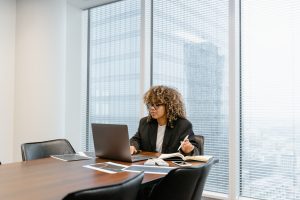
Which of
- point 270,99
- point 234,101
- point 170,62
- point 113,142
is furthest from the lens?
point 170,62

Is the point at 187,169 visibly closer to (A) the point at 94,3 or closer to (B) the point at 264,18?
(B) the point at 264,18

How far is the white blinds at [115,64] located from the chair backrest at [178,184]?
2549 millimetres

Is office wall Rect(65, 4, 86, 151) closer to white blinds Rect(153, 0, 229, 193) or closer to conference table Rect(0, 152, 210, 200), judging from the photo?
white blinds Rect(153, 0, 229, 193)

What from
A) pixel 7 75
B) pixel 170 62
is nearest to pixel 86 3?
pixel 7 75

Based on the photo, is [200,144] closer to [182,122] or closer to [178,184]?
[182,122]

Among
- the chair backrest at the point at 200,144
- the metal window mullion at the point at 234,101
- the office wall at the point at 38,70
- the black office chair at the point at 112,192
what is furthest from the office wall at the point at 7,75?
the black office chair at the point at 112,192

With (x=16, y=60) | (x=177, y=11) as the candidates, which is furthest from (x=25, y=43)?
(x=177, y=11)

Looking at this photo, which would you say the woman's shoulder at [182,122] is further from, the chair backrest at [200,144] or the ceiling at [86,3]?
the ceiling at [86,3]

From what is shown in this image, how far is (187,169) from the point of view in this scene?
4.82 ft

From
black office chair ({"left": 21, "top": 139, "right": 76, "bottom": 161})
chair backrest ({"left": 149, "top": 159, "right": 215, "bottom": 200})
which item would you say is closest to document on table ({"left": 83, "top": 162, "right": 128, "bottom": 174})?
chair backrest ({"left": 149, "top": 159, "right": 215, "bottom": 200})

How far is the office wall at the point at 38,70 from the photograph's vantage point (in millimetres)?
3844

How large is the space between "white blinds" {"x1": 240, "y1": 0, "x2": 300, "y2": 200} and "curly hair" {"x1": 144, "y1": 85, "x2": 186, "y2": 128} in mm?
852

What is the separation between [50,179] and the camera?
156cm

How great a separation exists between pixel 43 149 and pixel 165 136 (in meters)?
1.03
